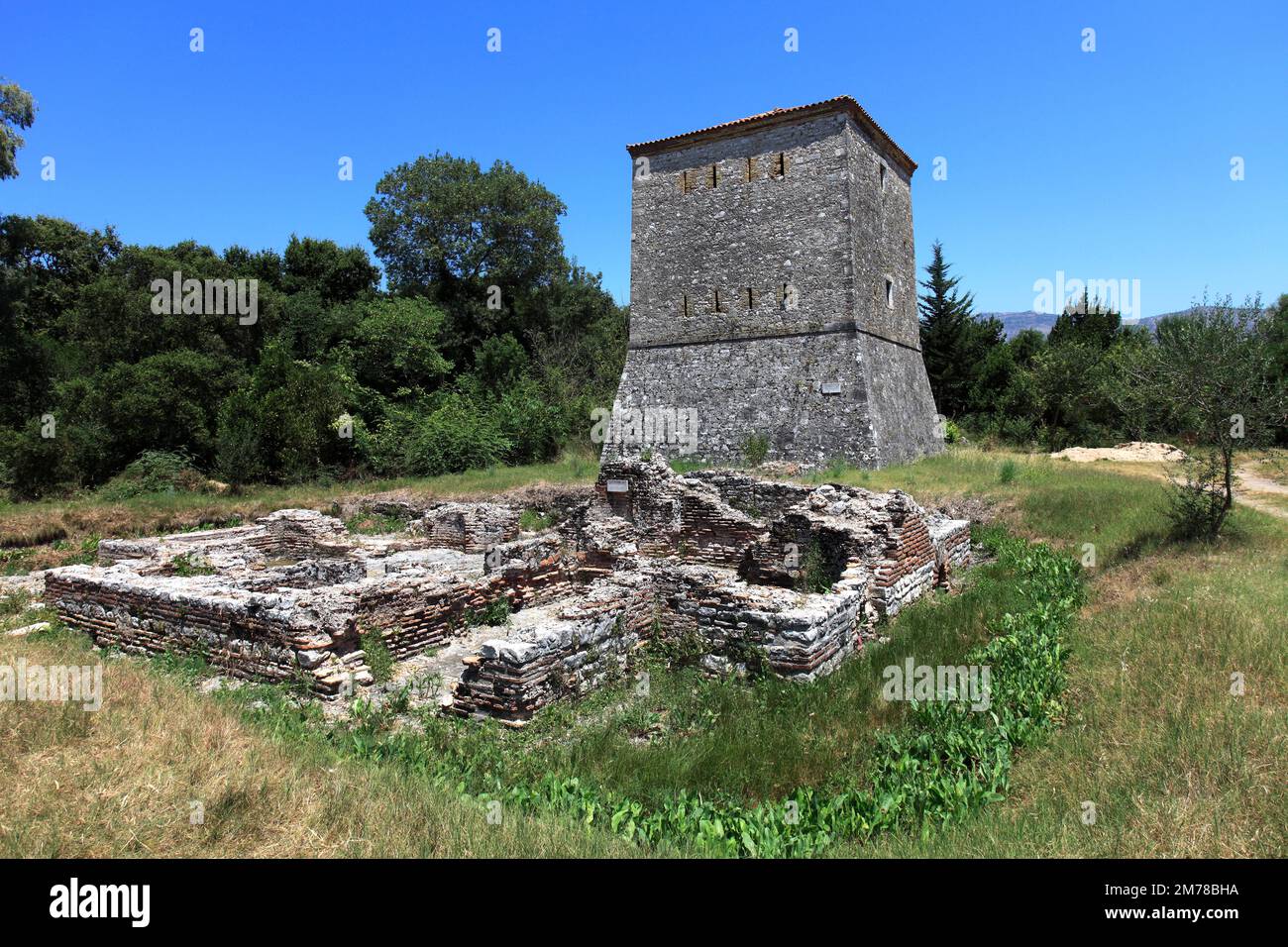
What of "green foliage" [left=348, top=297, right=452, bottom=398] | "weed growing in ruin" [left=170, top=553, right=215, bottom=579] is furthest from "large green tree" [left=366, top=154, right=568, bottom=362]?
"weed growing in ruin" [left=170, top=553, right=215, bottom=579]

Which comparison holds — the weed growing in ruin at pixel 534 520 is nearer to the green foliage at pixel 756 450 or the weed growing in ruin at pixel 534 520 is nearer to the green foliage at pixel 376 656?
the green foliage at pixel 756 450

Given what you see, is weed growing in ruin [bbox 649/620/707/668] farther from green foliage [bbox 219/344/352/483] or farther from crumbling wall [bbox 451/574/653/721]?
green foliage [bbox 219/344/352/483]

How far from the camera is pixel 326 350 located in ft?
117

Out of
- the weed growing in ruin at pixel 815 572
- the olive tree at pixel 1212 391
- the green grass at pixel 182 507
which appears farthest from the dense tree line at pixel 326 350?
the olive tree at pixel 1212 391

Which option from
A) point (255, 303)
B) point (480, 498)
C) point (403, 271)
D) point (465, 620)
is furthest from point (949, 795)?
point (403, 271)

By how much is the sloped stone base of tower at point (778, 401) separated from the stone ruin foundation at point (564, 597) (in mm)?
7060

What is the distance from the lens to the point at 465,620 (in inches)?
347

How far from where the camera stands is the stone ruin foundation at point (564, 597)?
677cm

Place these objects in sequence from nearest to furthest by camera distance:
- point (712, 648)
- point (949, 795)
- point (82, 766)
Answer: point (82, 766) → point (949, 795) → point (712, 648)

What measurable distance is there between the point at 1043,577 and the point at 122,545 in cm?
1632

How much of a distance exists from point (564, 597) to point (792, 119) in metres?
17.6

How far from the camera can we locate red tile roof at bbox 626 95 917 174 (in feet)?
66.9

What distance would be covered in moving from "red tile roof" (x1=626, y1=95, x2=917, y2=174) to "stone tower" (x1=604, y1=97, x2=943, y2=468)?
48mm
